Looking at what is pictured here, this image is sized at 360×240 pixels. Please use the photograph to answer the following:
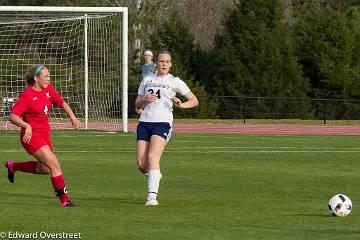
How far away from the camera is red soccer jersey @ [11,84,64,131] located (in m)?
14.8

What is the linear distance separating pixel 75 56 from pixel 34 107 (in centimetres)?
2819

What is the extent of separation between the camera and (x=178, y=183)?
1836cm

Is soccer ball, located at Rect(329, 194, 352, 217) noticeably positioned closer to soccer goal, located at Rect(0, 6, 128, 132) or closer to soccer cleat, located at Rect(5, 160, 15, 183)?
soccer cleat, located at Rect(5, 160, 15, 183)

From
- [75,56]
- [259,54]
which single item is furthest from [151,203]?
[259,54]

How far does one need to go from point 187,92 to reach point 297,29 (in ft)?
147

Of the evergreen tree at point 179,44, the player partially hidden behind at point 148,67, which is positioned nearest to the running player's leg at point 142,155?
the player partially hidden behind at point 148,67

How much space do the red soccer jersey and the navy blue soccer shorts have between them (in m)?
1.23

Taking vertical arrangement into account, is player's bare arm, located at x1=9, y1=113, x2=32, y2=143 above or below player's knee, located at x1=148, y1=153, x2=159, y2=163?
above

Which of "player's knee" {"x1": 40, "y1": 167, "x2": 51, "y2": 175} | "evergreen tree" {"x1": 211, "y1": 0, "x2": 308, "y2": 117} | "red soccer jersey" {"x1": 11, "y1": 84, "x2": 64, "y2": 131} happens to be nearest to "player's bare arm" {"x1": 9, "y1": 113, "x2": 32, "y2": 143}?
"red soccer jersey" {"x1": 11, "y1": 84, "x2": 64, "y2": 131}

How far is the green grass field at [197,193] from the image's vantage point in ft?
39.8

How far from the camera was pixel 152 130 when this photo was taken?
15.2 meters

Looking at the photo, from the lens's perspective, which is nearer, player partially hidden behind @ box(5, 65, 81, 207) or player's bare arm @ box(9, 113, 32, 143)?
player's bare arm @ box(9, 113, 32, 143)

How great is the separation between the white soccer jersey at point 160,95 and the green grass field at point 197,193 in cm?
112

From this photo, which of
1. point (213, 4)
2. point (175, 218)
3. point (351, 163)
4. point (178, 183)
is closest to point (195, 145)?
point (351, 163)
